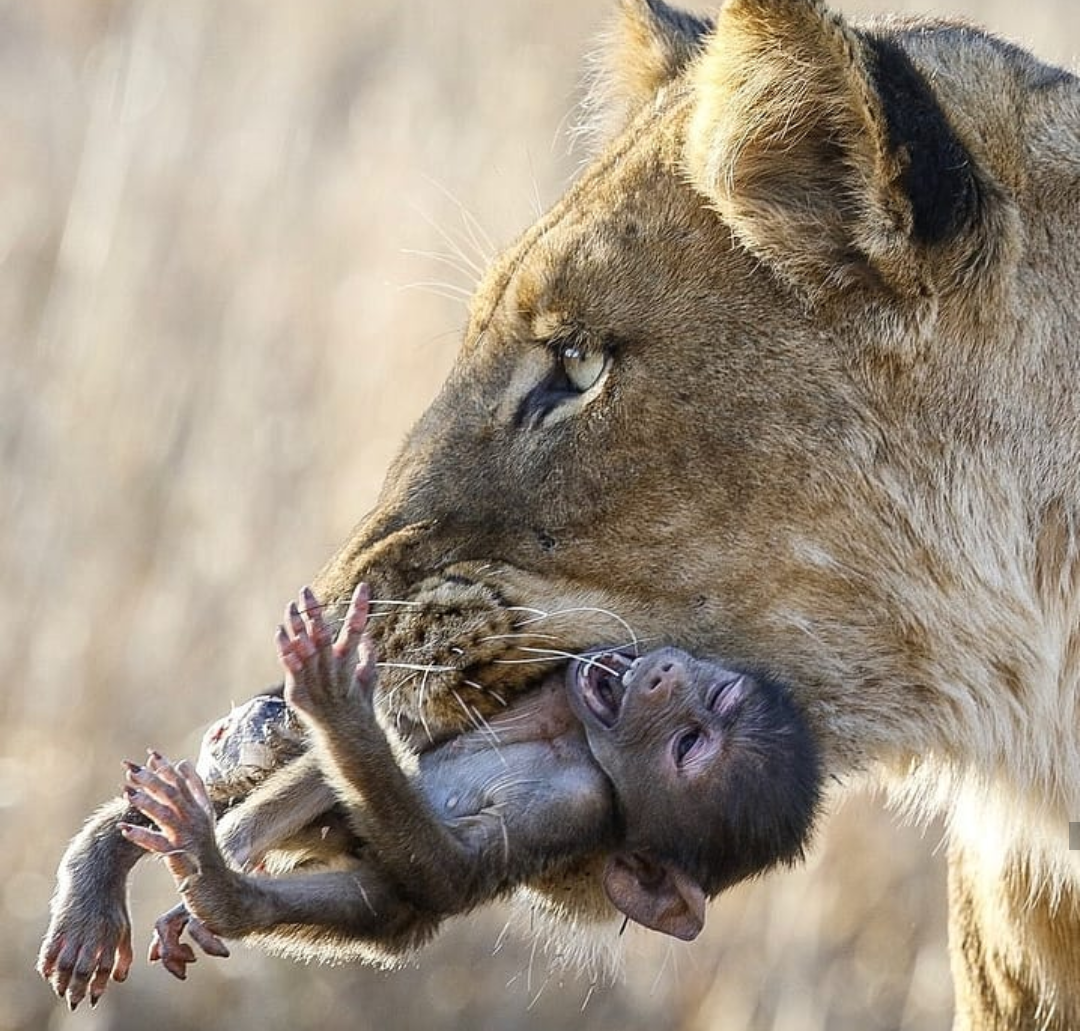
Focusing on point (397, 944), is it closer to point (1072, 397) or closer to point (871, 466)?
point (871, 466)

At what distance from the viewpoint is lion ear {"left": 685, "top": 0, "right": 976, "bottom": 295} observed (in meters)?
2.48

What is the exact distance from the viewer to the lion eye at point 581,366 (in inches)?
106

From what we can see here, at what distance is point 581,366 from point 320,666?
662mm

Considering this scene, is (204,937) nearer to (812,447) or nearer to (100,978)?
(100,978)

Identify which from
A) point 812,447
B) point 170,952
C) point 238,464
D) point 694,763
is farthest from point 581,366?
point 238,464

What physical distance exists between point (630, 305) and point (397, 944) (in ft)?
2.94

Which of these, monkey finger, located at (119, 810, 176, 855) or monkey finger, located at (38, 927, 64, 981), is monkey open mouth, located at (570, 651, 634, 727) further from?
monkey finger, located at (38, 927, 64, 981)

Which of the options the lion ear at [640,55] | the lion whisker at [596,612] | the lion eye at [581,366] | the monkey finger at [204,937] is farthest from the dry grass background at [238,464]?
the monkey finger at [204,937]

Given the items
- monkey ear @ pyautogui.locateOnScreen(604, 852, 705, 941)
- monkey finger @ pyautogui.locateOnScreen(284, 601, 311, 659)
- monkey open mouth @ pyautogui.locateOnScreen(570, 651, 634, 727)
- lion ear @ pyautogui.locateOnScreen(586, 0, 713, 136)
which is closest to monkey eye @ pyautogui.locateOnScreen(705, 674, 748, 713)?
monkey open mouth @ pyautogui.locateOnScreen(570, 651, 634, 727)

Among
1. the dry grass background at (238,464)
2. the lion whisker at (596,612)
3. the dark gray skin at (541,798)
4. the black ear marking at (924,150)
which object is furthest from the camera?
the dry grass background at (238,464)

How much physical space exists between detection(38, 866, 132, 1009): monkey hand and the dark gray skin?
9cm

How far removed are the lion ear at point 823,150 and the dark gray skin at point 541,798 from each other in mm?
567

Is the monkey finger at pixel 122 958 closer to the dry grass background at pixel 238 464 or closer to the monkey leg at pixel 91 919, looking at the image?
the monkey leg at pixel 91 919

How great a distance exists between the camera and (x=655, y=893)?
99.3 inches
